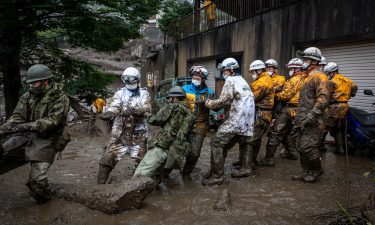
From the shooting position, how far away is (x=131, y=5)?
8.59 metres

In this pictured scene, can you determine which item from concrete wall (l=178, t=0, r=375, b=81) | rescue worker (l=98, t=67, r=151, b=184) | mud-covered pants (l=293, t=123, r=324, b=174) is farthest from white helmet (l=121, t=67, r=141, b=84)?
concrete wall (l=178, t=0, r=375, b=81)

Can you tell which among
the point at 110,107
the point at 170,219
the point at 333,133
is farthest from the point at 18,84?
the point at 333,133

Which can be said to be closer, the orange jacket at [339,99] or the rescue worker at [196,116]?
the rescue worker at [196,116]

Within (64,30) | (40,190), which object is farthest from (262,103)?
(64,30)

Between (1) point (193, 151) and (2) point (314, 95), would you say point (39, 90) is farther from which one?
(2) point (314, 95)

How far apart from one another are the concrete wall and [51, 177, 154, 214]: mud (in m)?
6.54

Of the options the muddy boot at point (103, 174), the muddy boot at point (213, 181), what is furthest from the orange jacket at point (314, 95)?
the muddy boot at point (103, 174)

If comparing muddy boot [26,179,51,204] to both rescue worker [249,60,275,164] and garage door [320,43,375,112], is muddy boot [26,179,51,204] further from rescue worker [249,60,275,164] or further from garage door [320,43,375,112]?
garage door [320,43,375,112]

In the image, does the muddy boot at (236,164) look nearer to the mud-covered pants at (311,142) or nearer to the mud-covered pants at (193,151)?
the mud-covered pants at (193,151)

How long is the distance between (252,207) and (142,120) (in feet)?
7.11

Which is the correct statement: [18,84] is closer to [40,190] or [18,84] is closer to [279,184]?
[40,190]

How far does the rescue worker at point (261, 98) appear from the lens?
5.75 m

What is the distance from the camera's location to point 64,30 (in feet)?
29.6

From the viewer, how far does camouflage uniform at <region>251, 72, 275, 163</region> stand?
5.75 metres
